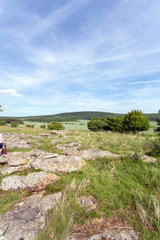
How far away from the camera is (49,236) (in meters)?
3.30

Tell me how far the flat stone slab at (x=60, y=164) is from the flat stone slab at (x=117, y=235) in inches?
160

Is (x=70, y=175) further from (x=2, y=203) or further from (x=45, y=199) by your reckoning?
(x=2, y=203)

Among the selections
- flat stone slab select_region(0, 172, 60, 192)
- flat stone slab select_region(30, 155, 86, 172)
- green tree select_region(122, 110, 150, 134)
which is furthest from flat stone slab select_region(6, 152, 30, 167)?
green tree select_region(122, 110, 150, 134)

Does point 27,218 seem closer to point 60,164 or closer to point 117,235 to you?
point 117,235

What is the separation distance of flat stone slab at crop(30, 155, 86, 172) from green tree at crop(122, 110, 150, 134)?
5035 centimetres

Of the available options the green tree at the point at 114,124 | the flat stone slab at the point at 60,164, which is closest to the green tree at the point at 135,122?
the green tree at the point at 114,124

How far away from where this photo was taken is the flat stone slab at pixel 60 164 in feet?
23.6

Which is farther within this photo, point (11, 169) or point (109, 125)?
point (109, 125)

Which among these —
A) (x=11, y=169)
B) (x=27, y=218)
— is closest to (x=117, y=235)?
(x=27, y=218)

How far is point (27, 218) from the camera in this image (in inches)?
150

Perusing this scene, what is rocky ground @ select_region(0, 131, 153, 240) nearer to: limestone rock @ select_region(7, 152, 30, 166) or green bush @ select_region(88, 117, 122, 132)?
limestone rock @ select_region(7, 152, 30, 166)

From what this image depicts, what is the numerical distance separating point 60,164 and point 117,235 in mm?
4919

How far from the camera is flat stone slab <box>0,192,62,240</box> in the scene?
3.26 metres

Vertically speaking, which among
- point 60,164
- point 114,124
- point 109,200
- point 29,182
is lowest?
point 114,124
